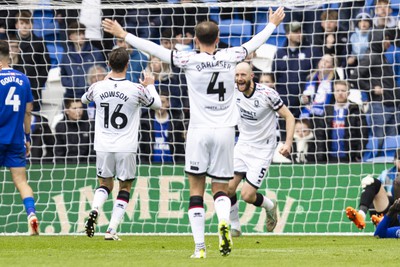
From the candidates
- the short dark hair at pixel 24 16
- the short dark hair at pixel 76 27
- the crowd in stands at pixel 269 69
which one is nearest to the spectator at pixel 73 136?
the crowd in stands at pixel 269 69

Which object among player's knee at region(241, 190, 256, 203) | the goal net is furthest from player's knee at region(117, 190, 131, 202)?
the goal net

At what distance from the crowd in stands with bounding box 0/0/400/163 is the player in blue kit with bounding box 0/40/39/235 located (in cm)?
305

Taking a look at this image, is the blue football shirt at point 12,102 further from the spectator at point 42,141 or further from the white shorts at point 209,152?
the white shorts at point 209,152

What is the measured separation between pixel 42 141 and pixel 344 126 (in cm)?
463

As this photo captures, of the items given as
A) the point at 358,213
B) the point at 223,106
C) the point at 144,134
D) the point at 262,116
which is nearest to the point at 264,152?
the point at 262,116

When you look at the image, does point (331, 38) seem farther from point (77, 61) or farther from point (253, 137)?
point (77, 61)

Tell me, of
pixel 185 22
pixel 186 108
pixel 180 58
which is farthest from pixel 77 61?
pixel 180 58

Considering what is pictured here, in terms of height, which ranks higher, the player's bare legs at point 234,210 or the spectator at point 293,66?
the spectator at point 293,66

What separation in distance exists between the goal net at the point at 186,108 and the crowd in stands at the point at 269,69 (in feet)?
0.07

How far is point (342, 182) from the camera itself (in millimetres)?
14648

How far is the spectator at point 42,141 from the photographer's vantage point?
51.2ft

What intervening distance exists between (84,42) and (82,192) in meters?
2.65

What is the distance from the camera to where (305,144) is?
15273mm

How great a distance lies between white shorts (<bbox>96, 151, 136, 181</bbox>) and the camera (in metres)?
11.8
